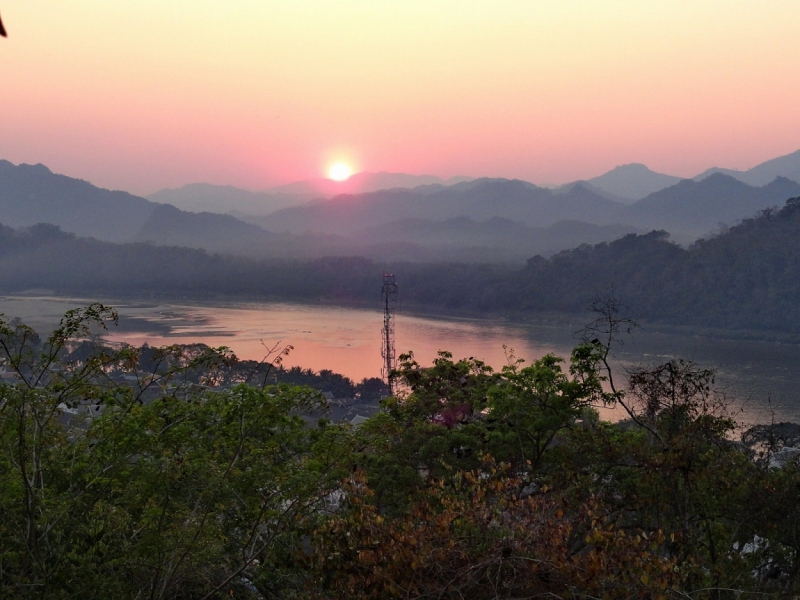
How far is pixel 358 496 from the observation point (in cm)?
321

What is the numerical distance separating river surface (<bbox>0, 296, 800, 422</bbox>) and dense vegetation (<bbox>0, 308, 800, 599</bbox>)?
13974mm

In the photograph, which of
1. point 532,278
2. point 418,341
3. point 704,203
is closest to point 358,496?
point 418,341

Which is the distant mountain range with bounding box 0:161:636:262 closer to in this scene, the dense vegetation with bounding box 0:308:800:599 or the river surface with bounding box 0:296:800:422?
the river surface with bounding box 0:296:800:422

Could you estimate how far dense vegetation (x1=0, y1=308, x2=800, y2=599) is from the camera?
275 cm

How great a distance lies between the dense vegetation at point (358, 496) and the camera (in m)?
2.75

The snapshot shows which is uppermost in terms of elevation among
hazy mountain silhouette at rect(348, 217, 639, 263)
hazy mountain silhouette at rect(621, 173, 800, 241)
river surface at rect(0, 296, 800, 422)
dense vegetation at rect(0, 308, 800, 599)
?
hazy mountain silhouette at rect(621, 173, 800, 241)

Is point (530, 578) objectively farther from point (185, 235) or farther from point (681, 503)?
point (185, 235)

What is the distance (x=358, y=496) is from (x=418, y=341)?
31208 millimetres

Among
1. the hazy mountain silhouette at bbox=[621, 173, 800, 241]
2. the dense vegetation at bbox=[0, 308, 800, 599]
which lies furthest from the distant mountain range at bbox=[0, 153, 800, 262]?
the dense vegetation at bbox=[0, 308, 800, 599]

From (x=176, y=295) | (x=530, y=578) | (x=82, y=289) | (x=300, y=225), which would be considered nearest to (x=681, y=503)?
(x=530, y=578)

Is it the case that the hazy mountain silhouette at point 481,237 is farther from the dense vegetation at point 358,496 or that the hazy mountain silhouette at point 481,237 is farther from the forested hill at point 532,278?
the dense vegetation at point 358,496

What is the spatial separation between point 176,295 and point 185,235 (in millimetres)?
80911

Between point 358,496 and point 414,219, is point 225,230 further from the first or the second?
point 358,496

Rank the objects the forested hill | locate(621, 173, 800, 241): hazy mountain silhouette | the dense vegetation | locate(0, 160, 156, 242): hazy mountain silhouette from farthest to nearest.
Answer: locate(0, 160, 156, 242): hazy mountain silhouette
locate(621, 173, 800, 241): hazy mountain silhouette
the forested hill
the dense vegetation
